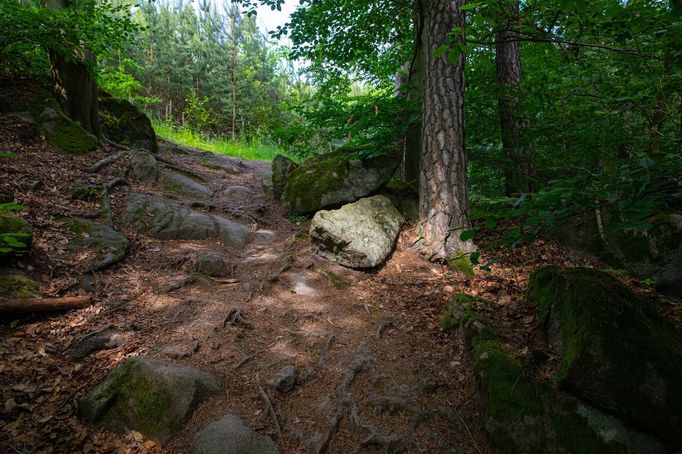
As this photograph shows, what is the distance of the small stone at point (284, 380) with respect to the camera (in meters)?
2.95

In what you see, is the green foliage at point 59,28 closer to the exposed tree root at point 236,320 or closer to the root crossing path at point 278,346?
the root crossing path at point 278,346

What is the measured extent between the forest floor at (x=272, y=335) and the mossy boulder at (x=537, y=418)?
0.19 metres

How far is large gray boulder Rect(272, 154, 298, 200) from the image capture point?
8.12m

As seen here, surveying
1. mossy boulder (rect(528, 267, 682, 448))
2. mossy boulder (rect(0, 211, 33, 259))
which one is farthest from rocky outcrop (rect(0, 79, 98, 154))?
mossy boulder (rect(528, 267, 682, 448))

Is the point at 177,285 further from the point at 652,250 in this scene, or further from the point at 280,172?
the point at 652,250

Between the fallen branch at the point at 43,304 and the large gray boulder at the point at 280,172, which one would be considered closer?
the fallen branch at the point at 43,304

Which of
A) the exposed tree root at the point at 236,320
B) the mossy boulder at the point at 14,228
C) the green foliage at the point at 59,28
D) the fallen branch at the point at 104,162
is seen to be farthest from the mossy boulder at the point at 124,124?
the exposed tree root at the point at 236,320

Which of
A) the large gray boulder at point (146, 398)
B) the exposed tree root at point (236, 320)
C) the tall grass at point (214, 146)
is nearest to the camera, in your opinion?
the large gray boulder at point (146, 398)

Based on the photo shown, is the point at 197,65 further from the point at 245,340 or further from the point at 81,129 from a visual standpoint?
the point at 245,340

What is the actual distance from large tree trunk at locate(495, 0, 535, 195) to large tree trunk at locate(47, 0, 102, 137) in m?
8.45

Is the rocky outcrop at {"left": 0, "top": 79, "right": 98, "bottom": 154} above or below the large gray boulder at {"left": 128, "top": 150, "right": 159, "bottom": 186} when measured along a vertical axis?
above

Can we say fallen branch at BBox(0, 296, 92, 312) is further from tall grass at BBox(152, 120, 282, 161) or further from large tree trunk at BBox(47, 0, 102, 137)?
tall grass at BBox(152, 120, 282, 161)

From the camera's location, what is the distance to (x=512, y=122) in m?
6.45

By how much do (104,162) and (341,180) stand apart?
192 inches
